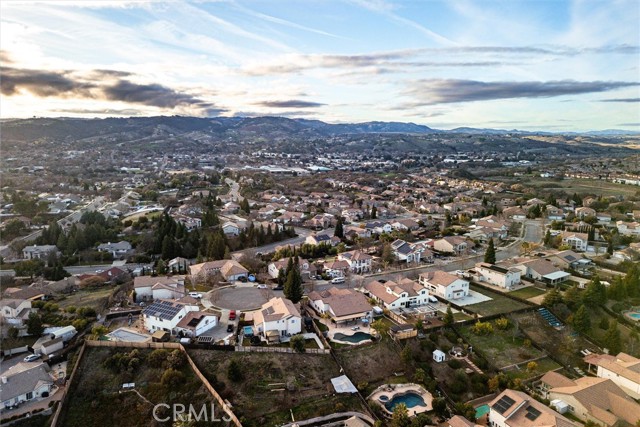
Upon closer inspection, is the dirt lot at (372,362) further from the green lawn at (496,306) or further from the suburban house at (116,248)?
the suburban house at (116,248)

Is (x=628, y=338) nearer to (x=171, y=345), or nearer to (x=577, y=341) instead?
(x=577, y=341)

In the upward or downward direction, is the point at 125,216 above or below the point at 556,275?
below

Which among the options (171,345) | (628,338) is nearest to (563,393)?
(628,338)

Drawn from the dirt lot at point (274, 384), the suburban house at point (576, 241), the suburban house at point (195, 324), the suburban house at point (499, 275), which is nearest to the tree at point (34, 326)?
the suburban house at point (195, 324)

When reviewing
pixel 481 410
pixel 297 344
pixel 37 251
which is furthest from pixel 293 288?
pixel 37 251

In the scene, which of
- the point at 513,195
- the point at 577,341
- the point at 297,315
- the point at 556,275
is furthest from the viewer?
the point at 513,195

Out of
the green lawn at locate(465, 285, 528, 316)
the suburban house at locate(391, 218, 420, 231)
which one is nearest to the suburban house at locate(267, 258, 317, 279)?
the green lawn at locate(465, 285, 528, 316)
